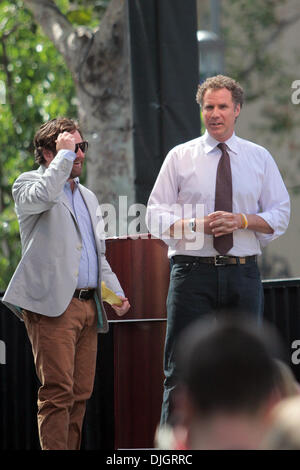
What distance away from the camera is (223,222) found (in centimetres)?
379

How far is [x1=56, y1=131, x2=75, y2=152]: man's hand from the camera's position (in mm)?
3898

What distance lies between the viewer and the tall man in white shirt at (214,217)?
3.83 metres

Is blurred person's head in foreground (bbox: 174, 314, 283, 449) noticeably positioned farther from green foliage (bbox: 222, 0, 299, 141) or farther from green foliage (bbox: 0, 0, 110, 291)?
green foliage (bbox: 222, 0, 299, 141)

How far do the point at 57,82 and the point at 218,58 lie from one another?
450cm

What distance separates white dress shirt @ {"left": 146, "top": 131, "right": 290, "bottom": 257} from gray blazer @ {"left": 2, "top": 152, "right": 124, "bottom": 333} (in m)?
0.39

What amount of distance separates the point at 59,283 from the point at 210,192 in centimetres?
75

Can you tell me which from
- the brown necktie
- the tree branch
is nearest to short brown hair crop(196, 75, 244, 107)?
the brown necktie

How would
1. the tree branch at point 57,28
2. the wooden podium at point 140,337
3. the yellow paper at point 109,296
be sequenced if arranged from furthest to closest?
the tree branch at point 57,28, the wooden podium at point 140,337, the yellow paper at point 109,296

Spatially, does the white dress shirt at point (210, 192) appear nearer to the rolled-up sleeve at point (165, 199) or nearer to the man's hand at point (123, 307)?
the rolled-up sleeve at point (165, 199)

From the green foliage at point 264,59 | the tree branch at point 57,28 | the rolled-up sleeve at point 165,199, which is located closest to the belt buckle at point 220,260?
the rolled-up sleeve at point 165,199

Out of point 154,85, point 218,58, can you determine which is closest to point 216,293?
point 154,85

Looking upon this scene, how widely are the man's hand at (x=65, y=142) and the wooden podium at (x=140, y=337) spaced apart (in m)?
0.66

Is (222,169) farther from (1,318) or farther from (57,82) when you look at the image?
(57,82)
